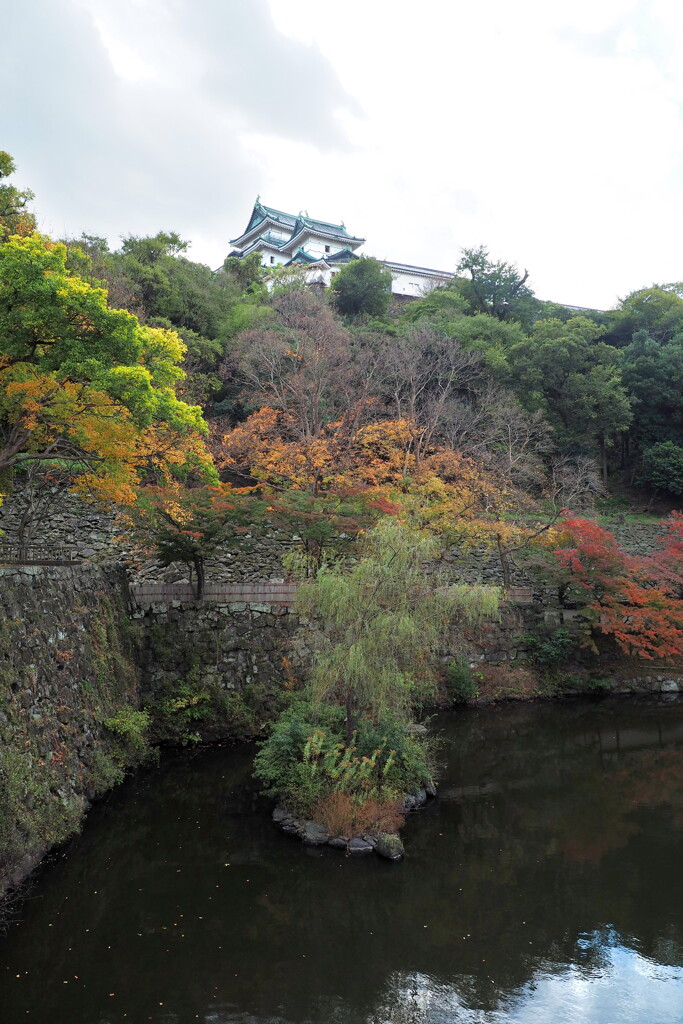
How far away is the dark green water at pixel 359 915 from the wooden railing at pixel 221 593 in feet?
12.7

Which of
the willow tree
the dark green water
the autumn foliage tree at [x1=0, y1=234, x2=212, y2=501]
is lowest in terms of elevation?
the dark green water

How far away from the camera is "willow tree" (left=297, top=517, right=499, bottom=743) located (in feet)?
34.0

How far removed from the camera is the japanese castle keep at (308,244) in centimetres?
5147

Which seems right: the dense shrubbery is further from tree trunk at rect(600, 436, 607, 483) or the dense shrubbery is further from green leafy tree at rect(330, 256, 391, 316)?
green leafy tree at rect(330, 256, 391, 316)

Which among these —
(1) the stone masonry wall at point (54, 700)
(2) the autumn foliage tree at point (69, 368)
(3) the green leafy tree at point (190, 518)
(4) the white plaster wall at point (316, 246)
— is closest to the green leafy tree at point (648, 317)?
(4) the white plaster wall at point (316, 246)

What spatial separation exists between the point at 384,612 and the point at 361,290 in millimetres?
28590

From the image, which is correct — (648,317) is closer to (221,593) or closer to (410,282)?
(410,282)

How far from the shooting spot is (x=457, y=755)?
14.3m

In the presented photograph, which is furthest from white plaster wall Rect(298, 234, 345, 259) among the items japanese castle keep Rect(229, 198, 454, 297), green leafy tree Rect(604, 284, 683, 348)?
green leafy tree Rect(604, 284, 683, 348)

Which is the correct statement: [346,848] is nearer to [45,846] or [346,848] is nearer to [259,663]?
[45,846]

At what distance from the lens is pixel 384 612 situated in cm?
1040

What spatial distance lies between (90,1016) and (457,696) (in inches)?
498

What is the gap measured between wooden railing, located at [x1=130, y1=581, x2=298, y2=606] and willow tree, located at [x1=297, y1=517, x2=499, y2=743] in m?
4.70

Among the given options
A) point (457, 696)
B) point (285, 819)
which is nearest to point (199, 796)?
point (285, 819)
